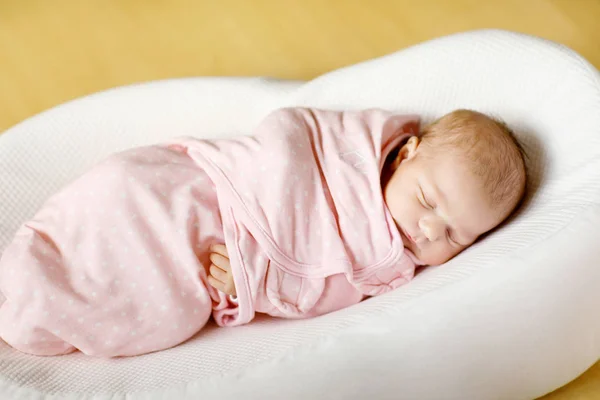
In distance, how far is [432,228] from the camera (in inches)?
44.9

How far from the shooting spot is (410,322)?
101cm

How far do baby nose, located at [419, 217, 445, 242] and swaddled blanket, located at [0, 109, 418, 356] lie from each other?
2.4 inches

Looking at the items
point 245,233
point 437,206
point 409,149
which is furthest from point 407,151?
Answer: point 245,233

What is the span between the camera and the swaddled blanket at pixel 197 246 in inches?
44.4

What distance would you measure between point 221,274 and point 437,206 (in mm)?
412

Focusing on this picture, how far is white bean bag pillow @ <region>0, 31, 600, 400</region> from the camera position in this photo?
100 centimetres

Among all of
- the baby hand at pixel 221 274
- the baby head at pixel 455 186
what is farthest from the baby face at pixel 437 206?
the baby hand at pixel 221 274

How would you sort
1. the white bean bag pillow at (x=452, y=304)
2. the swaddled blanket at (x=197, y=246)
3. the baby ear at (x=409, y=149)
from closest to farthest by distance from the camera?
the white bean bag pillow at (x=452, y=304), the swaddled blanket at (x=197, y=246), the baby ear at (x=409, y=149)

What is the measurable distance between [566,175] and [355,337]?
498 millimetres

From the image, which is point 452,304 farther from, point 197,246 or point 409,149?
point 197,246

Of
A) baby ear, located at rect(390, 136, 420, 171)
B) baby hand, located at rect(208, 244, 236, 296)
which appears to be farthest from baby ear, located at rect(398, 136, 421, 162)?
baby hand, located at rect(208, 244, 236, 296)

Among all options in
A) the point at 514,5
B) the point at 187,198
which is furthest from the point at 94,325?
the point at 514,5

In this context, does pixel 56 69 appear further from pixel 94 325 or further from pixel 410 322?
pixel 410 322

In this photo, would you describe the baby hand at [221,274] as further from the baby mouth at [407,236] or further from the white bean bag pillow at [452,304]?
the baby mouth at [407,236]
